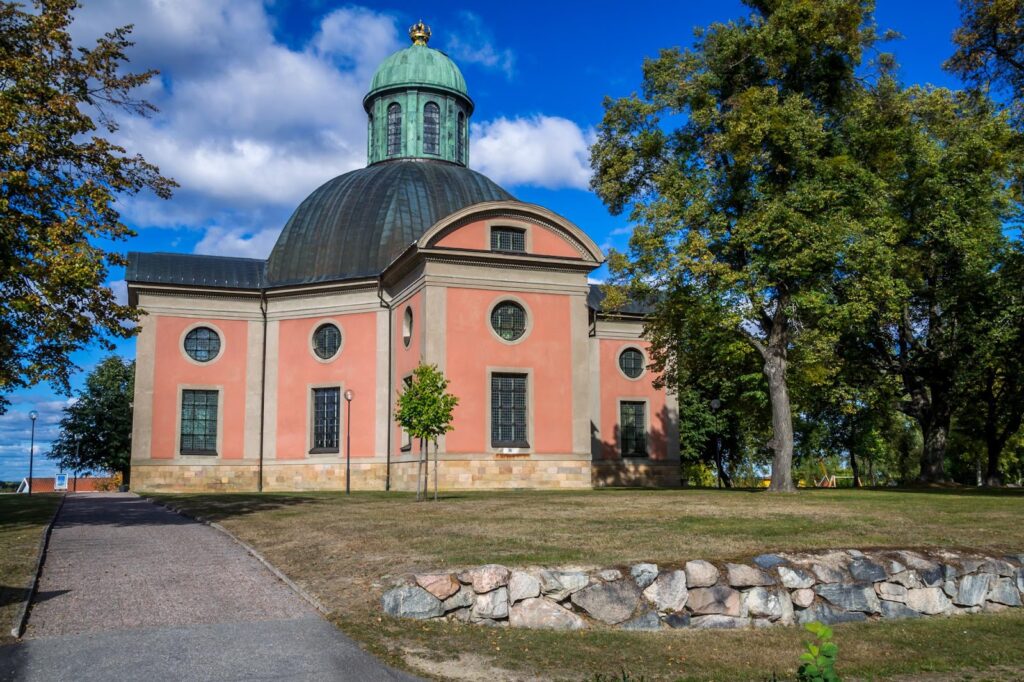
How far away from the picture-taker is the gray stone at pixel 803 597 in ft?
37.8

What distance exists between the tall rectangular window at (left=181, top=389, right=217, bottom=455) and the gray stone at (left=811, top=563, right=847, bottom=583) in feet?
Answer: 96.6

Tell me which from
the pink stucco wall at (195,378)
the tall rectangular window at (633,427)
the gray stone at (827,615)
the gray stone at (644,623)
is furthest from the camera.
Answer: the tall rectangular window at (633,427)

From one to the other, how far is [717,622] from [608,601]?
142 cm

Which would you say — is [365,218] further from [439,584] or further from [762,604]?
[762,604]

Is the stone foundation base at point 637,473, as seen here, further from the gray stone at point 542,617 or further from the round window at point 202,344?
the gray stone at point 542,617

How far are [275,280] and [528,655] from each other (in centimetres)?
3135

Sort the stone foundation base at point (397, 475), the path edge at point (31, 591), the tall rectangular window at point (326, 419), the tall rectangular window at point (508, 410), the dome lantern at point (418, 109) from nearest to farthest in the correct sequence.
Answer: the path edge at point (31, 591) < the stone foundation base at point (397, 475) < the tall rectangular window at point (508, 410) < the tall rectangular window at point (326, 419) < the dome lantern at point (418, 109)

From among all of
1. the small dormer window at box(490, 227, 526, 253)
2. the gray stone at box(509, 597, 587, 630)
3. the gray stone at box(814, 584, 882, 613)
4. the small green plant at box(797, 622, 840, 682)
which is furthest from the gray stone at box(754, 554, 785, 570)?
the small dormer window at box(490, 227, 526, 253)

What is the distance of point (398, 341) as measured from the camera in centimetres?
3466

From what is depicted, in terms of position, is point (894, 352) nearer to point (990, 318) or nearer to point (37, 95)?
point (990, 318)

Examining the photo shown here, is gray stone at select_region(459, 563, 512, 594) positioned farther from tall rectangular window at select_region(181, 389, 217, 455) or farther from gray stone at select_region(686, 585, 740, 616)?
tall rectangular window at select_region(181, 389, 217, 455)

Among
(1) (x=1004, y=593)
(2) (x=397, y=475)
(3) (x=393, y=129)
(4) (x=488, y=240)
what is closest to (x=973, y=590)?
(1) (x=1004, y=593)

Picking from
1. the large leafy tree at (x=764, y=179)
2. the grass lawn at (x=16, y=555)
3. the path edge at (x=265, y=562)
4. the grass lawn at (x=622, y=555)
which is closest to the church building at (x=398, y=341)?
the large leafy tree at (x=764, y=179)

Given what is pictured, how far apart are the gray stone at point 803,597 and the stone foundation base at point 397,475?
1921 cm
